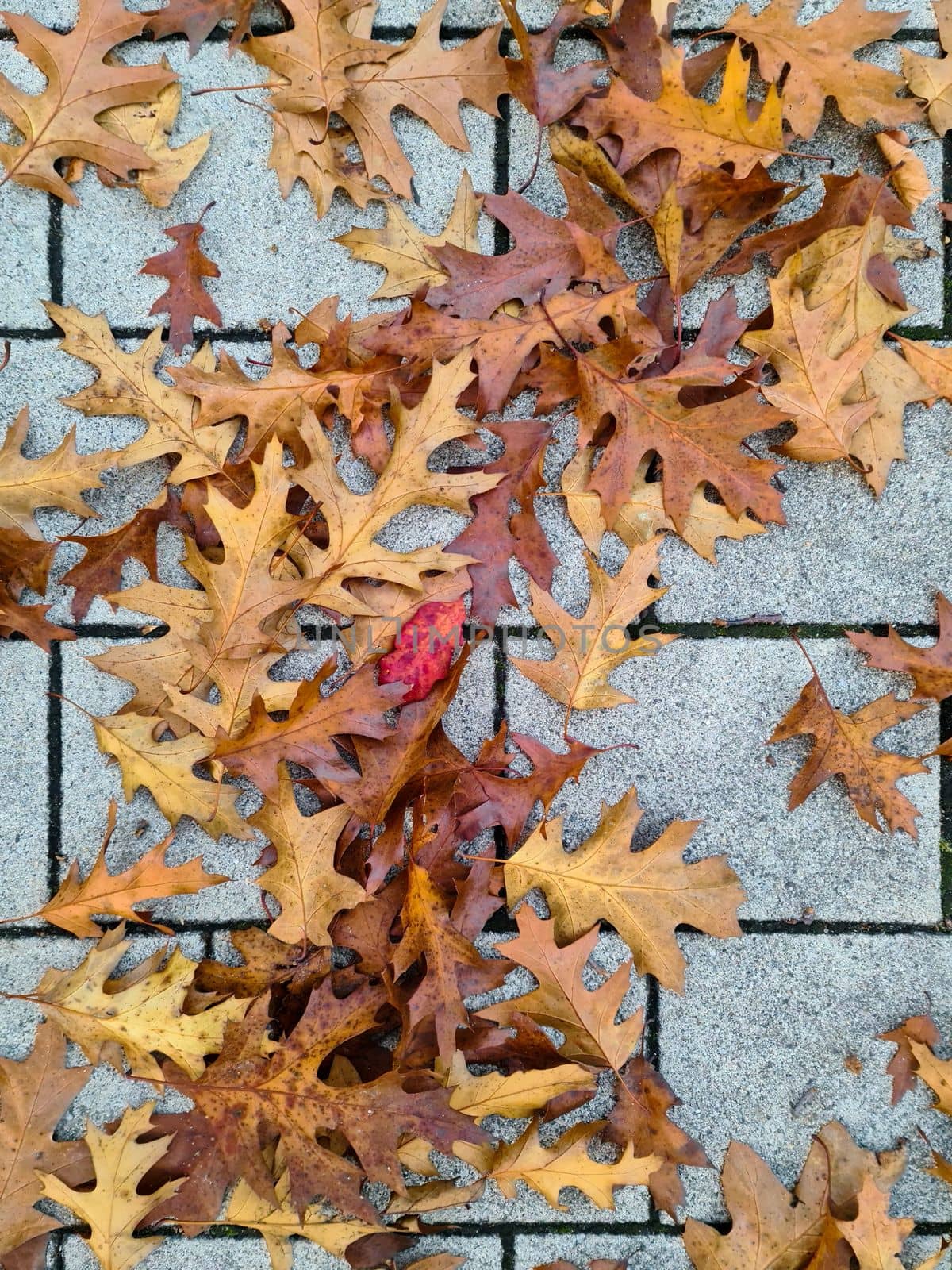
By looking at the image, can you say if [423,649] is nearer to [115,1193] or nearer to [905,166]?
[115,1193]

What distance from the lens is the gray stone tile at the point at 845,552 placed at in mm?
1769

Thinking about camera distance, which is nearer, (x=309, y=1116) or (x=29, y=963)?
(x=309, y=1116)

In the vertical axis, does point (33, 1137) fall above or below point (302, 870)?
below

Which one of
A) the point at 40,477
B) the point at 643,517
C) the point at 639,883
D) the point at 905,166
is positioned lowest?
the point at 639,883

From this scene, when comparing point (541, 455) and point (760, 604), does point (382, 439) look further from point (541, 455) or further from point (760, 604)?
point (760, 604)

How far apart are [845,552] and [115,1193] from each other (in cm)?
172

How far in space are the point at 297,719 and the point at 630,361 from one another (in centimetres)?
84

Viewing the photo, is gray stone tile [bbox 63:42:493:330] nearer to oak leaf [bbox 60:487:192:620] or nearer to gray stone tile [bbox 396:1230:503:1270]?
oak leaf [bbox 60:487:192:620]

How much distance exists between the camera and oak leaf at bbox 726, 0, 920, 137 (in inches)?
65.8

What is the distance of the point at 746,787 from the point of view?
1.76 meters

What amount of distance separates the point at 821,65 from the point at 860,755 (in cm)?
122

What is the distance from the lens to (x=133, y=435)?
1.77 meters

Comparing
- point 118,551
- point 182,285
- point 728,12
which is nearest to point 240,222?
point 182,285

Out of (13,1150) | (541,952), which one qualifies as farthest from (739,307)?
(13,1150)
